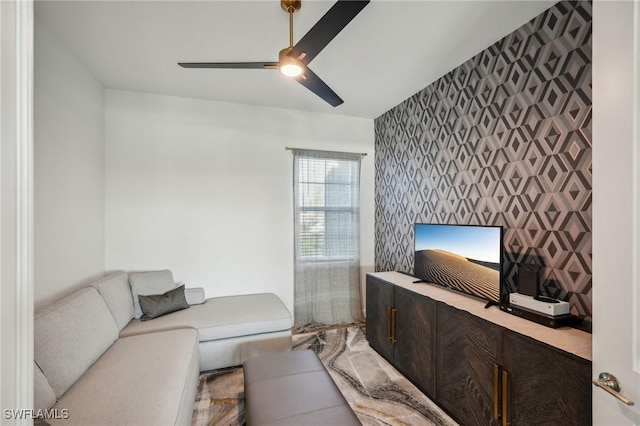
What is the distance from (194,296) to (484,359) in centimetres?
270

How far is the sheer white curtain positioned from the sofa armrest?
44.3 inches

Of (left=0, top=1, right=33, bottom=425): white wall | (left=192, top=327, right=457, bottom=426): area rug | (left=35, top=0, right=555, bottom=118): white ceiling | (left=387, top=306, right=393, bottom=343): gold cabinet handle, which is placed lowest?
(left=192, top=327, right=457, bottom=426): area rug

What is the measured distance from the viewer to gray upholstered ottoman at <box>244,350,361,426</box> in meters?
1.42

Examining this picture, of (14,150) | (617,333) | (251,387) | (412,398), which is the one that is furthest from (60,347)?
(617,333)

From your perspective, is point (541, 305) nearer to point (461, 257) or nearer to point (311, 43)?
point (461, 257)

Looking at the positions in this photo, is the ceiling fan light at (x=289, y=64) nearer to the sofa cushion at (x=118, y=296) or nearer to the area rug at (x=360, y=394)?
the sofa cushion at (x=118, y=296)

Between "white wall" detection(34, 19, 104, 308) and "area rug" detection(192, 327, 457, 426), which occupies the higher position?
"white wall" detection(34, 19, 104, 308)

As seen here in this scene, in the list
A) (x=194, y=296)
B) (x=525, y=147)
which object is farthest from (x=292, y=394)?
(x=525, y=147)

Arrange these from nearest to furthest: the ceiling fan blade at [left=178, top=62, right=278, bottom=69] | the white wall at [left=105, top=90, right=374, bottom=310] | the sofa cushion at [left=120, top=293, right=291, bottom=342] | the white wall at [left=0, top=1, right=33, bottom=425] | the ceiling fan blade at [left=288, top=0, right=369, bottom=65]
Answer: the white wall at [left=0, top=1, right=33, bottom=425]
the ceiling fan blade at [left=288, top=0, right=369, bottom=65]
the ceiling fan blade at [left=178, top=62, right=278, bottom=69]
the sofa cushion at [left=120, top=293, right=291, bottom=342]
the white wall at [left=105, top=90, right=374, bottom=310]

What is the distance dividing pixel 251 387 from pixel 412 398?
131 cm

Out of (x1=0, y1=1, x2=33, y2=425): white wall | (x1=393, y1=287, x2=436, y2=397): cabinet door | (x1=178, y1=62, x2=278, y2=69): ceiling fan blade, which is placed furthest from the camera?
(x1=393, y1=287, x2=436, y2=397): cabinet door

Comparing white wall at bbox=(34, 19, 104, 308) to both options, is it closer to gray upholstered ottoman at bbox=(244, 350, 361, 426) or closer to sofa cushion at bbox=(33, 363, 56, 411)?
sofa cushion at bbox=(33, 363, 56, 411)

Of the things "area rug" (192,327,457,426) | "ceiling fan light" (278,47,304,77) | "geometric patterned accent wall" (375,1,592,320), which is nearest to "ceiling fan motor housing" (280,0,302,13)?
"ceiling fan light" (278,47,304,77)

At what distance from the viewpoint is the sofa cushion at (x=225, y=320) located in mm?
2518
